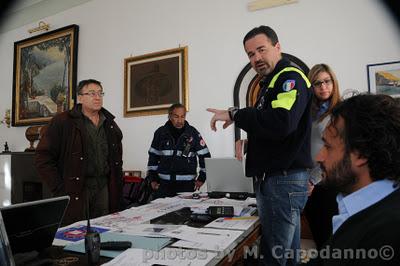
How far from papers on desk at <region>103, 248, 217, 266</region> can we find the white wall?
109 inches

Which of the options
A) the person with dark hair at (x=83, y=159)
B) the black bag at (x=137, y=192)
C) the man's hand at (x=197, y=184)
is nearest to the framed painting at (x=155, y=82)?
the black bag at (x=137, y=192)

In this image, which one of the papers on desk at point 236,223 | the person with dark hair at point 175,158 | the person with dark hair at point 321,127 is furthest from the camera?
the person with dark hair at point 175,158

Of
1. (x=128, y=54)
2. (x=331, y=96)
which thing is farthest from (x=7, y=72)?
(x=331, y=96)

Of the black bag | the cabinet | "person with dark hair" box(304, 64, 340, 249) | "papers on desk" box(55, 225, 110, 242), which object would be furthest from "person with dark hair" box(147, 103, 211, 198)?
the cabinet

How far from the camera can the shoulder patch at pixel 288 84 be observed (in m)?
1.48

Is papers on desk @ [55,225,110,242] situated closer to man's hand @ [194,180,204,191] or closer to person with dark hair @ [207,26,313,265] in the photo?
person with dark hair @ [207,26,313,265]

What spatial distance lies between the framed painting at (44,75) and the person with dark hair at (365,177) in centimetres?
495

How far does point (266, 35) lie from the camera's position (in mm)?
1630

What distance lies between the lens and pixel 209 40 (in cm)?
405

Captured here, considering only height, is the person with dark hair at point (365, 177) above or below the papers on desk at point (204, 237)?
above

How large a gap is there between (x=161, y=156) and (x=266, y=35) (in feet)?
6.49

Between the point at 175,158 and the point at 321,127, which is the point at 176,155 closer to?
the point at 175,158

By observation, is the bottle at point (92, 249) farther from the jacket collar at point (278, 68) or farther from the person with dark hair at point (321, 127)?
the person with dark hair at point (321, 127)

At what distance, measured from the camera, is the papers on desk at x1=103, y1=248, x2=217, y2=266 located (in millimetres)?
1039
